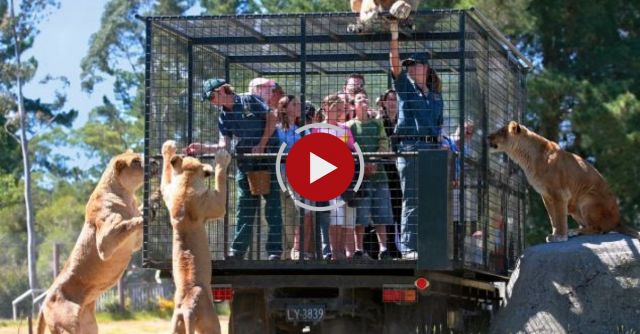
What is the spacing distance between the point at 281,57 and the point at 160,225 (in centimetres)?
211

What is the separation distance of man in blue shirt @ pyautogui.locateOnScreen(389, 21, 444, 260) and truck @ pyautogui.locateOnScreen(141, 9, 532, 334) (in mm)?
126

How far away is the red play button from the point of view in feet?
33.9

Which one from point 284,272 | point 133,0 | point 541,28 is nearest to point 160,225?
point 284,272

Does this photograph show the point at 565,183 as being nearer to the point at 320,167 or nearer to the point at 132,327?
the point at 320,167

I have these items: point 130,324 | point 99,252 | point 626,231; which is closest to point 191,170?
point 99,252

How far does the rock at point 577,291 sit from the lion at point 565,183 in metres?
1.11

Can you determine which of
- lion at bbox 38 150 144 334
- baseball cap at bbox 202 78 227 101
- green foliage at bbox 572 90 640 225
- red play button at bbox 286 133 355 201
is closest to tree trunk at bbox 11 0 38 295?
green foliage at bbox 572 90 640 225

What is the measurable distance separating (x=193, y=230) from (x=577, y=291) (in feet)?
10.9

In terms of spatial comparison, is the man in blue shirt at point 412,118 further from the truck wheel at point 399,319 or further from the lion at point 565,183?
the lion at point 565,183

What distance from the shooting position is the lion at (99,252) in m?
9.83

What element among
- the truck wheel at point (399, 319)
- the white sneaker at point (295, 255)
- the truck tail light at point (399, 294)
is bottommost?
the truck wheel at point (399, 319)

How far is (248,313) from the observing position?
10703 mm

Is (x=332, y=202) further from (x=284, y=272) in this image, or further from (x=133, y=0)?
(x=133, y=0)

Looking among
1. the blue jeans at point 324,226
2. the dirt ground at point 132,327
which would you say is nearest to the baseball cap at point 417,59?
the blue jeans at point 324,226
